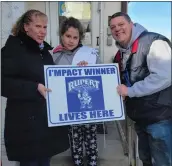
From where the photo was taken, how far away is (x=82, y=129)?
2680mm

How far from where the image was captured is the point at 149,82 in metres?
1.87

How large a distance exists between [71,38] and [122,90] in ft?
2.14

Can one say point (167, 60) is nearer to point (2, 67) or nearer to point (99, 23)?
point (2, 67)

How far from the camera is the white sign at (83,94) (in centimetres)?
202

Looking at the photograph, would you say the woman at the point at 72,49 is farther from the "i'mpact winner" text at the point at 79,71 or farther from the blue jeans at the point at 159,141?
the blue jeans at the point at 159,141

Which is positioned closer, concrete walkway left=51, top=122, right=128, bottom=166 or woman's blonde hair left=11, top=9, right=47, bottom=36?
woman's blonde hair left=11, top=9, right=47, bottom=36

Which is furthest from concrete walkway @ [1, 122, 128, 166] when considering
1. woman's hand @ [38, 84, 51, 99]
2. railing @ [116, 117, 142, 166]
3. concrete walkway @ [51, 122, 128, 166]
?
woman's hand @ [38, 84, 51, 99]

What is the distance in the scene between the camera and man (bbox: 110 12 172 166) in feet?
6.03

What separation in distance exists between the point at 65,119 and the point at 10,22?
1431 millimetres

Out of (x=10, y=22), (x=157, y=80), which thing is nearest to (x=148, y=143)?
(x=157, y=80)

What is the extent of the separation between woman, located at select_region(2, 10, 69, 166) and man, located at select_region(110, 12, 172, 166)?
A: 59 cm

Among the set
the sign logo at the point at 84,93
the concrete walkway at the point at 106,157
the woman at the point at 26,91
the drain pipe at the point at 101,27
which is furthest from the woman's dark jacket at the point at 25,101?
the drain pipe at the point at 101,27

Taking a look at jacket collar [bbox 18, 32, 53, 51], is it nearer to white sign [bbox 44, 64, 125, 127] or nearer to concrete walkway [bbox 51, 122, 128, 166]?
white sign [bbox 44, 64, 125, 127]

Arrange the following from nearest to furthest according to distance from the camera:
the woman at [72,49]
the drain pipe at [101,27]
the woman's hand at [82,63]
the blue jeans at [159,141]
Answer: the blue jeans at [159,141] → the woman's hand at [82,63] → the woman at [72,49] → the drain pipe at [101,27]
